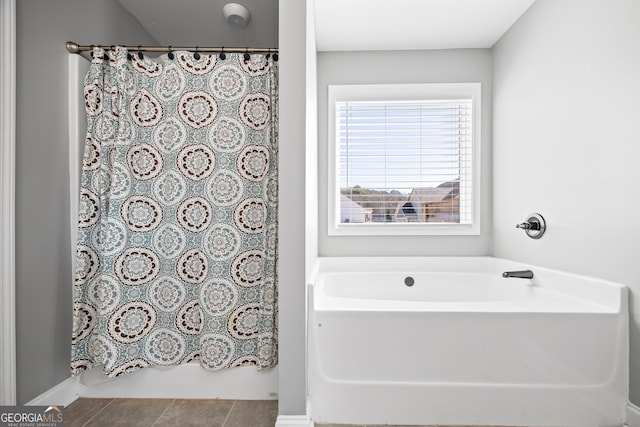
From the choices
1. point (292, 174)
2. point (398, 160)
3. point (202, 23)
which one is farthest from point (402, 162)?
point (202, 23)

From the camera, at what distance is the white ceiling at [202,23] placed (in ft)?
7.14

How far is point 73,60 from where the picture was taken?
180 centimetres

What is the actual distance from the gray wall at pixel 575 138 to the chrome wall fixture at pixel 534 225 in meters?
0.04

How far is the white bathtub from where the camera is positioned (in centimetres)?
151

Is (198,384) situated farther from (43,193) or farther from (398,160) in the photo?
(398,160)

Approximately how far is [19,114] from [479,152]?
110 inches

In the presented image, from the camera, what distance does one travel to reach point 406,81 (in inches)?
104

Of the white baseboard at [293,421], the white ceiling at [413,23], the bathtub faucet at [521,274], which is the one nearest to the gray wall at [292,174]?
the white baseboard at [293,421]

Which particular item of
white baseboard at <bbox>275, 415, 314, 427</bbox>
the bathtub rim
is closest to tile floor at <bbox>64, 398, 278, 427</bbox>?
white baseboard at <bbox>275, 415, 314, 427</bbox>

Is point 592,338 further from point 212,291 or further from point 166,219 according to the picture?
point 166,219

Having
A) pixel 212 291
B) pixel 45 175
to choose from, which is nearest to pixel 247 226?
pixel 212 291

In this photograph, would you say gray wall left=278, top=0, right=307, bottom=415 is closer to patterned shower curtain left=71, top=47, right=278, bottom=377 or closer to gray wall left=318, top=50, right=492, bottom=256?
patterned shower curtain left=71, top=47, right=278, bottom=377

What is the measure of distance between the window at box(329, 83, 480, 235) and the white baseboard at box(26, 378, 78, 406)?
1.83 meters

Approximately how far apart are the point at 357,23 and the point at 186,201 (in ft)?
5.30
